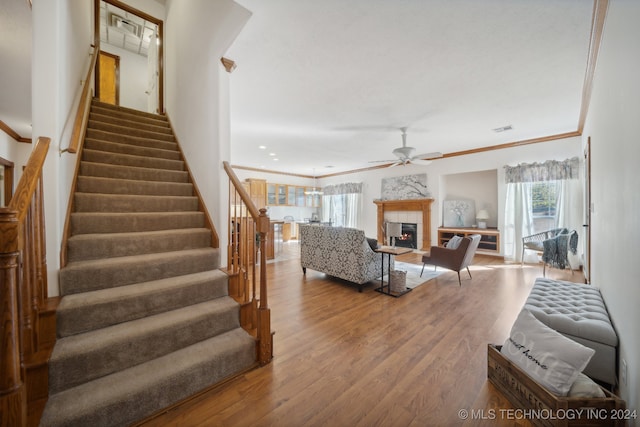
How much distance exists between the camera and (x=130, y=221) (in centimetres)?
233

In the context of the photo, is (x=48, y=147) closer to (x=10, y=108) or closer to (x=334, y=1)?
(x=334, y=1)

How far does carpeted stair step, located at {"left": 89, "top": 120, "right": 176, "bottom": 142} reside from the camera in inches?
125

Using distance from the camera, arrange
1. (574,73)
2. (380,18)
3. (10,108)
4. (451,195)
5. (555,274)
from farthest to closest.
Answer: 1. (451,195)
2. (555,274)
3. (10,108)
4. (574,73)
5. (380,18)

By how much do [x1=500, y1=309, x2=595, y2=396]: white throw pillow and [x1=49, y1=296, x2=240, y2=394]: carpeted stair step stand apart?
6.64 feet

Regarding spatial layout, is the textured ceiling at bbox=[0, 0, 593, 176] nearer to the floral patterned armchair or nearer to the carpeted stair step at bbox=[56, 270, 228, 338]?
the floral patterned armchair

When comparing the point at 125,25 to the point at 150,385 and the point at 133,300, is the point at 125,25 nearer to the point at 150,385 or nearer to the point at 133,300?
the point at 133,300

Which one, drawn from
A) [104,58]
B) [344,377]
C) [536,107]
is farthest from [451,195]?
[104,58]

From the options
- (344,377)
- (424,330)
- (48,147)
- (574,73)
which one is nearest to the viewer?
(48,147)

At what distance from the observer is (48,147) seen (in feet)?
5.11

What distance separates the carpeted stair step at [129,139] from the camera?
3000 mm

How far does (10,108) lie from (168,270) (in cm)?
404

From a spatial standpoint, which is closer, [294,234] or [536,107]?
[536,107]

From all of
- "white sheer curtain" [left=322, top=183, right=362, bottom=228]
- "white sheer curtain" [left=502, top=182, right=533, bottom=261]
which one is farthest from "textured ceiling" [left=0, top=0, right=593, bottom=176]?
"white sheer curtain" [left=322, top=183, right=362, bottom=228]

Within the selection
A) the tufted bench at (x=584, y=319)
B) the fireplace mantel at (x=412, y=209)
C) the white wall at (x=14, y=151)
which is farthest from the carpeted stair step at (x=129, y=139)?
the fireplace mantel at (x=412, y=209)
